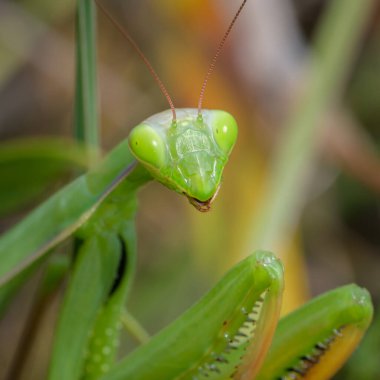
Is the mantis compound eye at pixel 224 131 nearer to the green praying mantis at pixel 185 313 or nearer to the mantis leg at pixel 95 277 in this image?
the green praying mantis at pixel 185 313

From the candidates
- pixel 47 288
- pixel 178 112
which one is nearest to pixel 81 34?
pixel 178 112

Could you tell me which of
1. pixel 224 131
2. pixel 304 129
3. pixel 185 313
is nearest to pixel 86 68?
pixel 224 131

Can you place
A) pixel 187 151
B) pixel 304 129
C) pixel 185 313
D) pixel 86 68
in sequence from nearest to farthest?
pixel 187 151
pixel 185 313
pixel 86 68
pixel 304 129

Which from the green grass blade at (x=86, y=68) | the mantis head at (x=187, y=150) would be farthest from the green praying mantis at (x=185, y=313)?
the green grass blade at (x=86, y=68)

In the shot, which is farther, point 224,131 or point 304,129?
point 304,129

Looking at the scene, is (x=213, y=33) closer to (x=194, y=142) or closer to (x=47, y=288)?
(x=47, y=288)

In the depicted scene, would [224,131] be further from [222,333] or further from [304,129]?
[304,129]

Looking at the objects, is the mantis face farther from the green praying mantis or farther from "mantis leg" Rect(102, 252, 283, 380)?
"mantis leg" Rect(102, 252, 283, 380)
